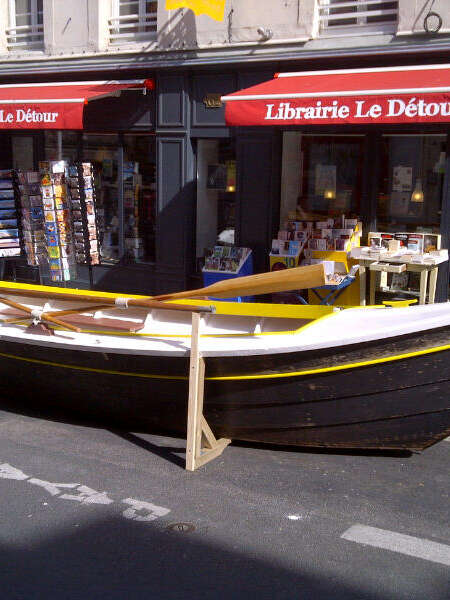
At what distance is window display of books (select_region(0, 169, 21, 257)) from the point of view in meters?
12.1

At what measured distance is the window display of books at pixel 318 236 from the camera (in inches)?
A: 397

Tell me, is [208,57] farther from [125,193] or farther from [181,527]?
[181,527]

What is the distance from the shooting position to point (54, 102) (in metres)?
11.1

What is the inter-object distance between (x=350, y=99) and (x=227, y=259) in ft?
10.6

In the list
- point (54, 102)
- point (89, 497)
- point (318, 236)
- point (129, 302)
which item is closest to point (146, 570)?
point (89, 497)

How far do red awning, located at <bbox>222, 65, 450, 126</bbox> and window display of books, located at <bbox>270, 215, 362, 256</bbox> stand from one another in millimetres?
1920

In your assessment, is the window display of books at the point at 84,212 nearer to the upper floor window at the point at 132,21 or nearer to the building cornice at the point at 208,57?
the building cornice at the point at 208,57

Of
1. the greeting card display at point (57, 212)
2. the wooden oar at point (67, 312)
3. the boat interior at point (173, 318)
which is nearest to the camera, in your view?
the boat interior at point (173, 318)

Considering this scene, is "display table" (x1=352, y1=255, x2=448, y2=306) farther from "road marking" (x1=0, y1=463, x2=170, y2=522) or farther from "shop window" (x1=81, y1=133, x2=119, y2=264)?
"road marking" (x1=0, y1=463, x2=170, y2=522)

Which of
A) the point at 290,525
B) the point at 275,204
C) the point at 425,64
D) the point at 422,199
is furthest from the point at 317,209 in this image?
the point at 290,525

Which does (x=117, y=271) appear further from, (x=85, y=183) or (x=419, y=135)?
(x=419, y=135)

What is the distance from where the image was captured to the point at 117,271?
12438mm

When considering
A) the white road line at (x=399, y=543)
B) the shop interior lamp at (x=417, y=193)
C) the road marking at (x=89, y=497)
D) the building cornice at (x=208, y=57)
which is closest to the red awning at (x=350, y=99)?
the building cornice at (x=208, y=57)

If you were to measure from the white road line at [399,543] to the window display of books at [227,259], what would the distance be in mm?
6207
